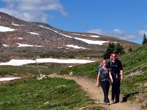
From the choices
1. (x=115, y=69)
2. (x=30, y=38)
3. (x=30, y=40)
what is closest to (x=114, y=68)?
(x=115, y=69)

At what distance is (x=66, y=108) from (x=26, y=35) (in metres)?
139

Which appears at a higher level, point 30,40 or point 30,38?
point 30,38

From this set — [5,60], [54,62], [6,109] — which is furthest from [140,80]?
[5,60]

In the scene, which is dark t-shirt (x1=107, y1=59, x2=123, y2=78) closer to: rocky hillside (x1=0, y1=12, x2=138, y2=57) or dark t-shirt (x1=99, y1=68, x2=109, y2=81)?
dark t-shirt (x1=99, y1=68, x2=109, y2=81)

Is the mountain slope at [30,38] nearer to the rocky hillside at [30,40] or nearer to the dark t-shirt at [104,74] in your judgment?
the rocky hillside at [30,40]

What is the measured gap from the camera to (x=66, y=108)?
16578mm

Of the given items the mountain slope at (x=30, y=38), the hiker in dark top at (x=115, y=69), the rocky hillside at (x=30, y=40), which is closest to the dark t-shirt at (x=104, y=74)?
the hiker in dark top at (x=115, y=69)

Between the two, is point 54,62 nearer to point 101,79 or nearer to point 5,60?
point 5,60

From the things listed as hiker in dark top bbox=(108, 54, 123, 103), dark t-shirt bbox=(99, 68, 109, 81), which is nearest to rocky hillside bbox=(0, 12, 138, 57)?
dark t-shirt bbox=(99, 68, 109, 81)

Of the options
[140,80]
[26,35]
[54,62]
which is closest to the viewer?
[140,80]

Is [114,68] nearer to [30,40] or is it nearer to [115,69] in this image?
[115,69]

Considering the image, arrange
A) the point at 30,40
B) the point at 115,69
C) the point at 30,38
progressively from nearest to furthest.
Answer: the point at 115,69, the point at 30,40, the point at 30,38

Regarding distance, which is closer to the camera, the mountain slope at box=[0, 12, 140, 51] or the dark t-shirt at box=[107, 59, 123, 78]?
the dark t-shirt at box=[107, 59, 123, 78]

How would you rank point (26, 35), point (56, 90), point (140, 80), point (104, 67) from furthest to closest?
1. point (26, 35)
2. point (56, 90)
3. point (140, 80)
4. point (104, 67)
